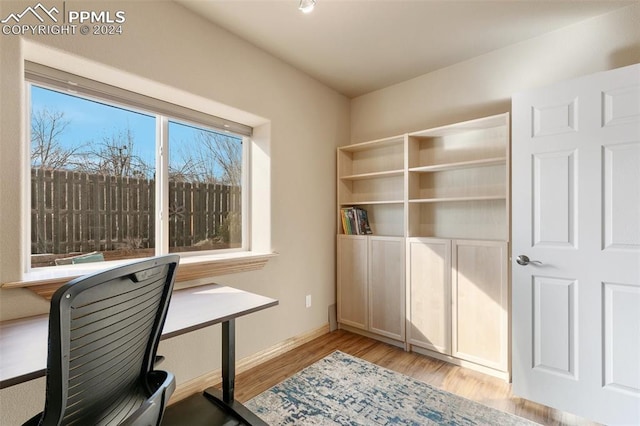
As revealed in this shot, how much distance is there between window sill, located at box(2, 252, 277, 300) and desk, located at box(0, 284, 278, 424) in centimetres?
11

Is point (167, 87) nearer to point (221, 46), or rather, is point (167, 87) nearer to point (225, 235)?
point (221, 46)

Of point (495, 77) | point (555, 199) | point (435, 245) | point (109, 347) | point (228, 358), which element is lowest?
point (228, 358)

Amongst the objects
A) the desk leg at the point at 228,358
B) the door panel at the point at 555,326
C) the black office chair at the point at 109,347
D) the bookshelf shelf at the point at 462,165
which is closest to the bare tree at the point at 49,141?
the black office chair at the point at 109,347

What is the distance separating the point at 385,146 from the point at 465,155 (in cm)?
80

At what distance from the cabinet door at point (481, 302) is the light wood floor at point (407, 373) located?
6.8 inches

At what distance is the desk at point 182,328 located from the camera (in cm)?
93

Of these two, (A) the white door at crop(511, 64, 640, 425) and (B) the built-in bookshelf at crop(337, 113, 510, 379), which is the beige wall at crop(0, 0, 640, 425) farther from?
(A) the white door at crop(511, 64, 640, 425)

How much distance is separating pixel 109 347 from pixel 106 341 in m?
0.03

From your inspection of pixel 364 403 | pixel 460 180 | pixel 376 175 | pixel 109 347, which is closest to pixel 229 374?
pixel 364 403

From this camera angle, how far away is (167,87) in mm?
1847

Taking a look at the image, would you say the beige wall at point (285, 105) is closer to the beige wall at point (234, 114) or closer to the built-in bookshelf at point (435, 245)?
the beige wall at point (234, 114)

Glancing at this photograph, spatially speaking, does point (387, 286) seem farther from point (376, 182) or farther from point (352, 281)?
point (376, 182)

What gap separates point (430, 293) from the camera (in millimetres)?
2480

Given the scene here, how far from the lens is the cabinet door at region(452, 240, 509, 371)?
2.12 m
